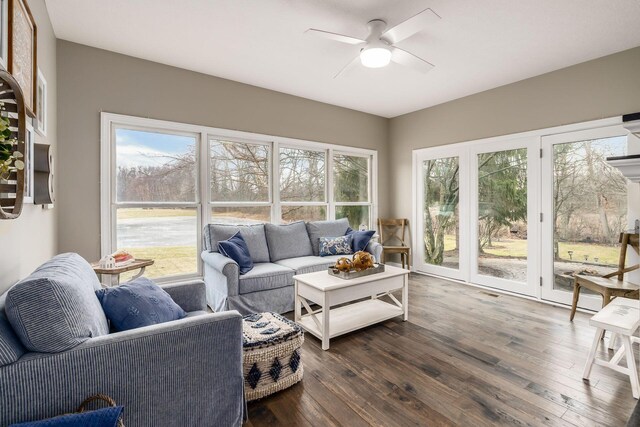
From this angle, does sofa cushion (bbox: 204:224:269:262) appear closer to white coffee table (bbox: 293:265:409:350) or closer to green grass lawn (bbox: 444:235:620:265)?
white coffee table (bbox: 293:265:409:350)

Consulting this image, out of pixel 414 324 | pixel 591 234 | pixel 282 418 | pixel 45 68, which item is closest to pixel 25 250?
pixel 45 68

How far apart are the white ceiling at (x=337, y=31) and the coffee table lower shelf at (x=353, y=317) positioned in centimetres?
269

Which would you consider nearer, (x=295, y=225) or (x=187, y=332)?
(x=187, y=332)

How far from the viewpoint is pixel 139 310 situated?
5.26 feet

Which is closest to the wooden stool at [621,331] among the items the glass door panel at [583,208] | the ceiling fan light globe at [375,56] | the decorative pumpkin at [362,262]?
the glass door panel at [583,208]

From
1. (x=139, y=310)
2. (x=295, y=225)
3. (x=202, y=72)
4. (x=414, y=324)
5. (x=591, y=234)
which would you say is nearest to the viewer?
(x=139, y=310)

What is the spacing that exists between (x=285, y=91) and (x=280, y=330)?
337 cm

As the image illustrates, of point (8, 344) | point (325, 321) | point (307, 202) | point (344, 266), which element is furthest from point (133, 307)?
point (307, 202)

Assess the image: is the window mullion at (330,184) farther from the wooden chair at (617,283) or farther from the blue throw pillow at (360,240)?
the wooden chair at (617,283)

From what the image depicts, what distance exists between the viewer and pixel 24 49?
5.86ft

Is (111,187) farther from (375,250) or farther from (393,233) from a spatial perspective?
(393,233)

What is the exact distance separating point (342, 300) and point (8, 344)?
6.92 feet

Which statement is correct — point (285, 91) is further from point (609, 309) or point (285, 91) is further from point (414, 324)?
point (609, 309)

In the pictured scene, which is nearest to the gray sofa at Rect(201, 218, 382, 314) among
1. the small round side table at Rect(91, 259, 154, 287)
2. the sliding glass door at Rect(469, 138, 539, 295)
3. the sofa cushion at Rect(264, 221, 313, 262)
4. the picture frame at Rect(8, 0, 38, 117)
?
the sofa cushion at Rect(264, 221, 313, 262)
